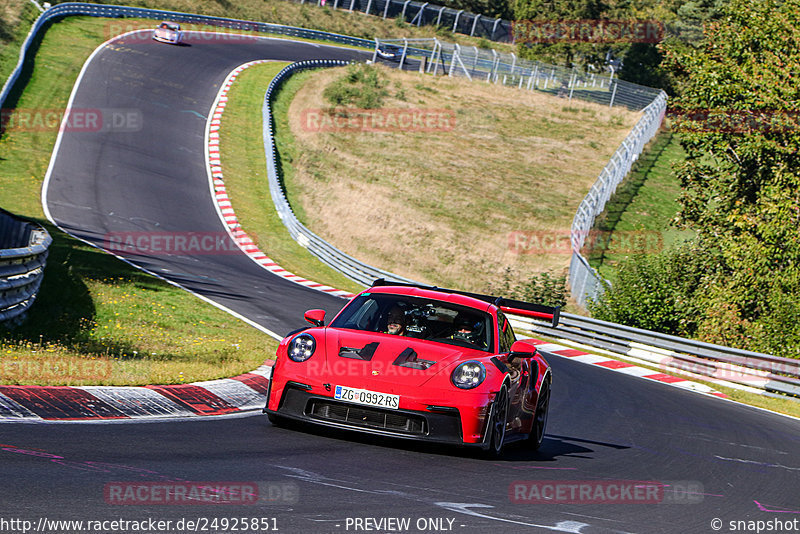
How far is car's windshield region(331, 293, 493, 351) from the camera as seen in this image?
8.44 metres

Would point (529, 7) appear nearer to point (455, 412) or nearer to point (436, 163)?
point (436, 163)

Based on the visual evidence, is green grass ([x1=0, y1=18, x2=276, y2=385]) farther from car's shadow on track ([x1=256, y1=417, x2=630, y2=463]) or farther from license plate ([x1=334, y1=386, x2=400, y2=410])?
license plate ([x1=334, y1=386, x2=400, y2=410])

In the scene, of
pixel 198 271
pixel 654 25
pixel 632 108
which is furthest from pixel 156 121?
pixel 654 25

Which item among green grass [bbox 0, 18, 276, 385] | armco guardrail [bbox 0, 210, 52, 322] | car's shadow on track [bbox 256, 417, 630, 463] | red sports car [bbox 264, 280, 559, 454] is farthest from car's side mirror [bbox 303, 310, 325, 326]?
armco guardrail [bbox 0, 210, 52, 322]

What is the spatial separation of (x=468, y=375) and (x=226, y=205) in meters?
25.5

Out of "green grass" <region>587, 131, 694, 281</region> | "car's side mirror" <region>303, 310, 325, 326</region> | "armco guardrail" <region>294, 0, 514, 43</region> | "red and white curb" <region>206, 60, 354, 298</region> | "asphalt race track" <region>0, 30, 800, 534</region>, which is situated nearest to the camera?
"asphalt race track" <region>0, 30, 800, 534</region>

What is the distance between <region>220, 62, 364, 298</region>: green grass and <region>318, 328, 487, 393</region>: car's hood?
60.7ft

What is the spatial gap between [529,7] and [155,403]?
196 feet

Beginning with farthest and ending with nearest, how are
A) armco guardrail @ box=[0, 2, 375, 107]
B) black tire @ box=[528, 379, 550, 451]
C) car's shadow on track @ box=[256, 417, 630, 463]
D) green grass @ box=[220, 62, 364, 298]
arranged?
armco guardrail @ box=[0, 2, 375, 107], green grass @ box=[220, 62, 364, 298], black tire @ box=[528, 379, 550, 451], car's shadow on track @ box=[256, 417, 630, 463]

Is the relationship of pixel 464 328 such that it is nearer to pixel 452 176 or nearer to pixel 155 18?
pixel 452 176

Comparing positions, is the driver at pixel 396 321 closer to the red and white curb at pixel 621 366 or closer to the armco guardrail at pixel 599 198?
the red and white curb at pixel 621 366

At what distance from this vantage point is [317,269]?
28641mm

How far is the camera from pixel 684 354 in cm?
2042

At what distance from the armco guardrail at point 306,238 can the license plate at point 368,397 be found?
18511 millimetres
